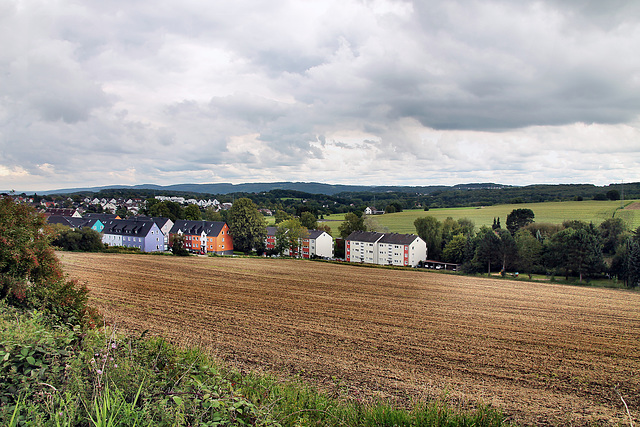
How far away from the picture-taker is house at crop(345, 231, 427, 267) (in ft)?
169

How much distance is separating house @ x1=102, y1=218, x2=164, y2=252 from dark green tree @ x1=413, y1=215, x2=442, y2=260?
4433 centimetres

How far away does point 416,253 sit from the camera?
52.0 m

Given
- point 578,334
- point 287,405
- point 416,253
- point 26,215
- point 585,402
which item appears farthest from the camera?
point 416,253

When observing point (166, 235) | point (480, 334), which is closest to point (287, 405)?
point (480, 334)

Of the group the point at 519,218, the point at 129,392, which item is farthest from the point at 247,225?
the point at 129,392

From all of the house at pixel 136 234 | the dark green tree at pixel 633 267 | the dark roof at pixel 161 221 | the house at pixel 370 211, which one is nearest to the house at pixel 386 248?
the house at pixel 370 211

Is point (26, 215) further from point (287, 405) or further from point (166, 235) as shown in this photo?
point (166, 235)

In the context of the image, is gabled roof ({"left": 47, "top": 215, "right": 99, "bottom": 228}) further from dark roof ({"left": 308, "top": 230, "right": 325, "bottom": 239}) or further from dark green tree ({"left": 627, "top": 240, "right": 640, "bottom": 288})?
dark green tree ({"left": 627, "top": 240, "right": 640, "bottom": 288})

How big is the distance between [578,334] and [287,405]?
16705 mm

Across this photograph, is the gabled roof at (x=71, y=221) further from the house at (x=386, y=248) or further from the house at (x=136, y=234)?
the house at (x=386, y=248)

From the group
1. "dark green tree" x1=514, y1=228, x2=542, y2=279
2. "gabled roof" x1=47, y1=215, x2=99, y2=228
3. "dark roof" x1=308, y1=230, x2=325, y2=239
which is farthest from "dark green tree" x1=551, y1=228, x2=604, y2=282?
"gabled roof" x1=47, y1=215, x2=99, y2=228

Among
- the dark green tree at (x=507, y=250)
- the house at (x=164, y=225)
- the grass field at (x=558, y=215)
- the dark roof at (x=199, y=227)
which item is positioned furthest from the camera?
the house at (x=164, y=225)

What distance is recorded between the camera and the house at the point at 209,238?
55.1m

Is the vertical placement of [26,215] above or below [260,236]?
above
